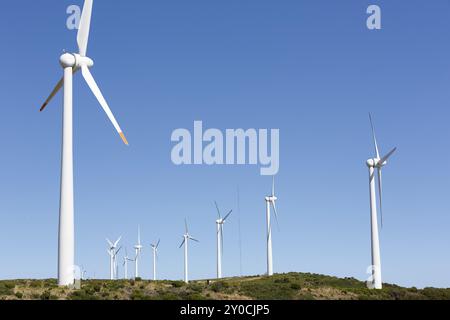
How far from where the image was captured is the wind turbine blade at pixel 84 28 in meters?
85.2

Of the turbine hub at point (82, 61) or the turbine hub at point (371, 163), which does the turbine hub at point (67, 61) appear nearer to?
the turbine hub at point (82, 61)

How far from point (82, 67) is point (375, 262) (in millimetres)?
55893

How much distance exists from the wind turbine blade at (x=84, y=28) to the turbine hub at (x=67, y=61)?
1700mm

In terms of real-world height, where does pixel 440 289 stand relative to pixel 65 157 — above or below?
below

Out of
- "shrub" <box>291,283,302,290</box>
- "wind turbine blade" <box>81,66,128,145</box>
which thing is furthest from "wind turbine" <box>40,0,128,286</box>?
"shrub" <box>291,283,302,290</box>

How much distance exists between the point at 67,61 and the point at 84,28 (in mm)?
5544

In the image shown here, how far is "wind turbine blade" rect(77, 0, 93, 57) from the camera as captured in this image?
85.2 m

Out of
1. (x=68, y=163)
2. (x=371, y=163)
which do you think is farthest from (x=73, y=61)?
(x=371, y=163)

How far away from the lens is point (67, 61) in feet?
273

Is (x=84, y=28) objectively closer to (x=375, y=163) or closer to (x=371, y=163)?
(x=371, y=163)

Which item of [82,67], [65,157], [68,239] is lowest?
[68,239]
